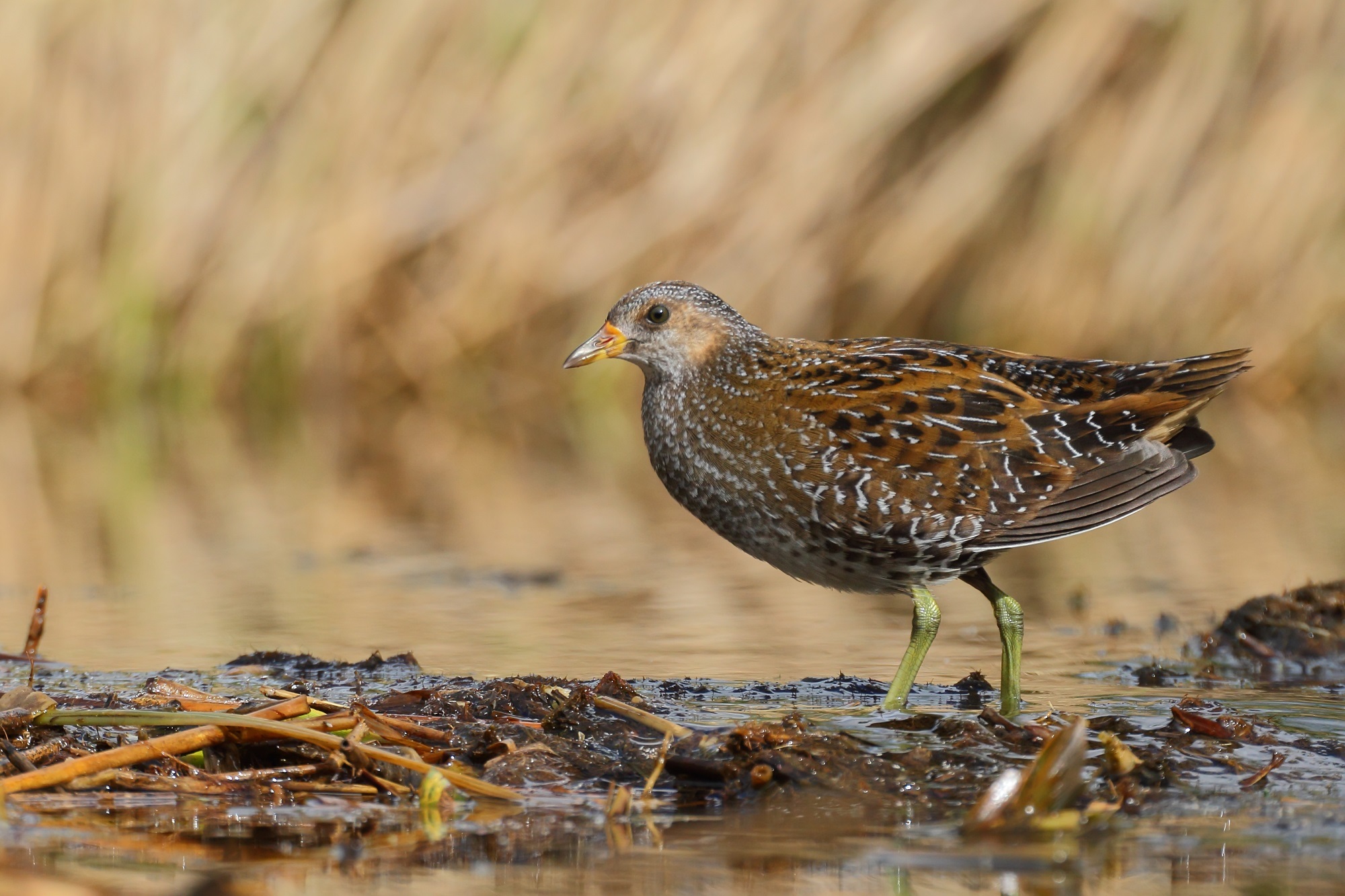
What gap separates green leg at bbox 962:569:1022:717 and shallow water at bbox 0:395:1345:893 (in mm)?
78

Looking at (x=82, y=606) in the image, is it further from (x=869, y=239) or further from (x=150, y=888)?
(x=869, y=239)

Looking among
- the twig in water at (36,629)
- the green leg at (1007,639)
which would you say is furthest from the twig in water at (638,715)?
the twig in water at (36,629)

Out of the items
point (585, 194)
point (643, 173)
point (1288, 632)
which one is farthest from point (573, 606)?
point (585, 194)

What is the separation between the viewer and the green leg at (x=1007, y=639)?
16.7ft

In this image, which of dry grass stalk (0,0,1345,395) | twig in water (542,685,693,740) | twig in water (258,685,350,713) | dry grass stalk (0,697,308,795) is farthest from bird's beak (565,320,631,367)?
dry grass stalk (0,0,1345,395)

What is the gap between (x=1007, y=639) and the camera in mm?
5285

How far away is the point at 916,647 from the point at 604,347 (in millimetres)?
1493

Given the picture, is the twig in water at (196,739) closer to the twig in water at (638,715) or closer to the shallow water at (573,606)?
the shallow water at (573,606)

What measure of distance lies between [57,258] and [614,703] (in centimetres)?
886

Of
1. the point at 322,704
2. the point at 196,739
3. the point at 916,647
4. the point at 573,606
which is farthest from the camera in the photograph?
the point at 573,606

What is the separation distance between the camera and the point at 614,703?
4273mm

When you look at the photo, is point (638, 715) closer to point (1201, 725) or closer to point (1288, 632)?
point (1201, 725)

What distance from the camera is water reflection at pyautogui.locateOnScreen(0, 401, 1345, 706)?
598 centimetres

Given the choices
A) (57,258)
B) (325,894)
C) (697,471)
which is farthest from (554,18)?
(325,894)
